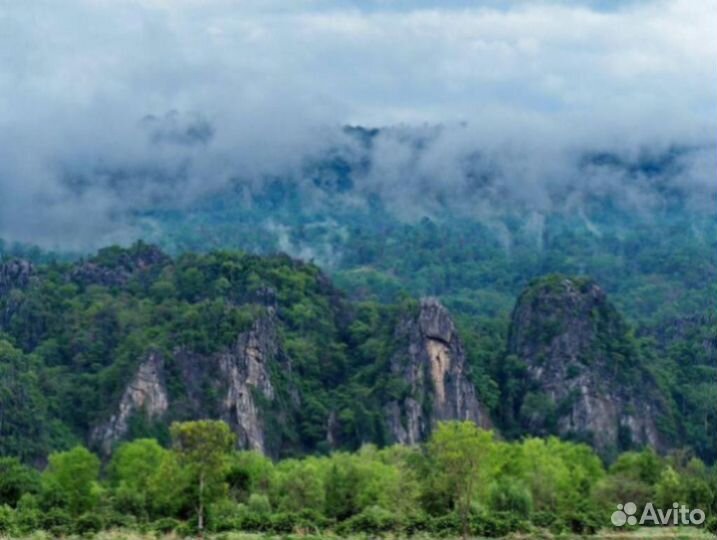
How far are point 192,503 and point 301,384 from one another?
5821 centimetres

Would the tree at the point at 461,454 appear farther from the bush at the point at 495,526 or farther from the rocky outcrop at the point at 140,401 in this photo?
the rocky outcrop at the point at 140,401

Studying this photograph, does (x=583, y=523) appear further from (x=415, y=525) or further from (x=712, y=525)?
(x=415, y=525)

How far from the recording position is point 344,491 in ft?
196

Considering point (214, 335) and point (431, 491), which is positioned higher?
point (214, 335)

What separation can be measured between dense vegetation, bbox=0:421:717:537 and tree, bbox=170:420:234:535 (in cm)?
5

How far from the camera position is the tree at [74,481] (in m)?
59.0

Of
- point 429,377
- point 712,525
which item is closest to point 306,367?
point 429,377

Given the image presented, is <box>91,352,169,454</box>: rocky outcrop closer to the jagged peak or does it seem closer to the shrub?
the jagged peak

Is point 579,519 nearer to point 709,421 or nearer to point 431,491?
point 431,491

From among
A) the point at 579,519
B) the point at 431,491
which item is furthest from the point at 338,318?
the point at 579,519

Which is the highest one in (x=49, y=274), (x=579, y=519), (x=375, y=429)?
(x=49, y=274)

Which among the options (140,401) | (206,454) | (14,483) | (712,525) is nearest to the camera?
(712,525)

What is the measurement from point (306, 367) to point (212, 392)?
13.1m

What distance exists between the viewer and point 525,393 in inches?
4412
